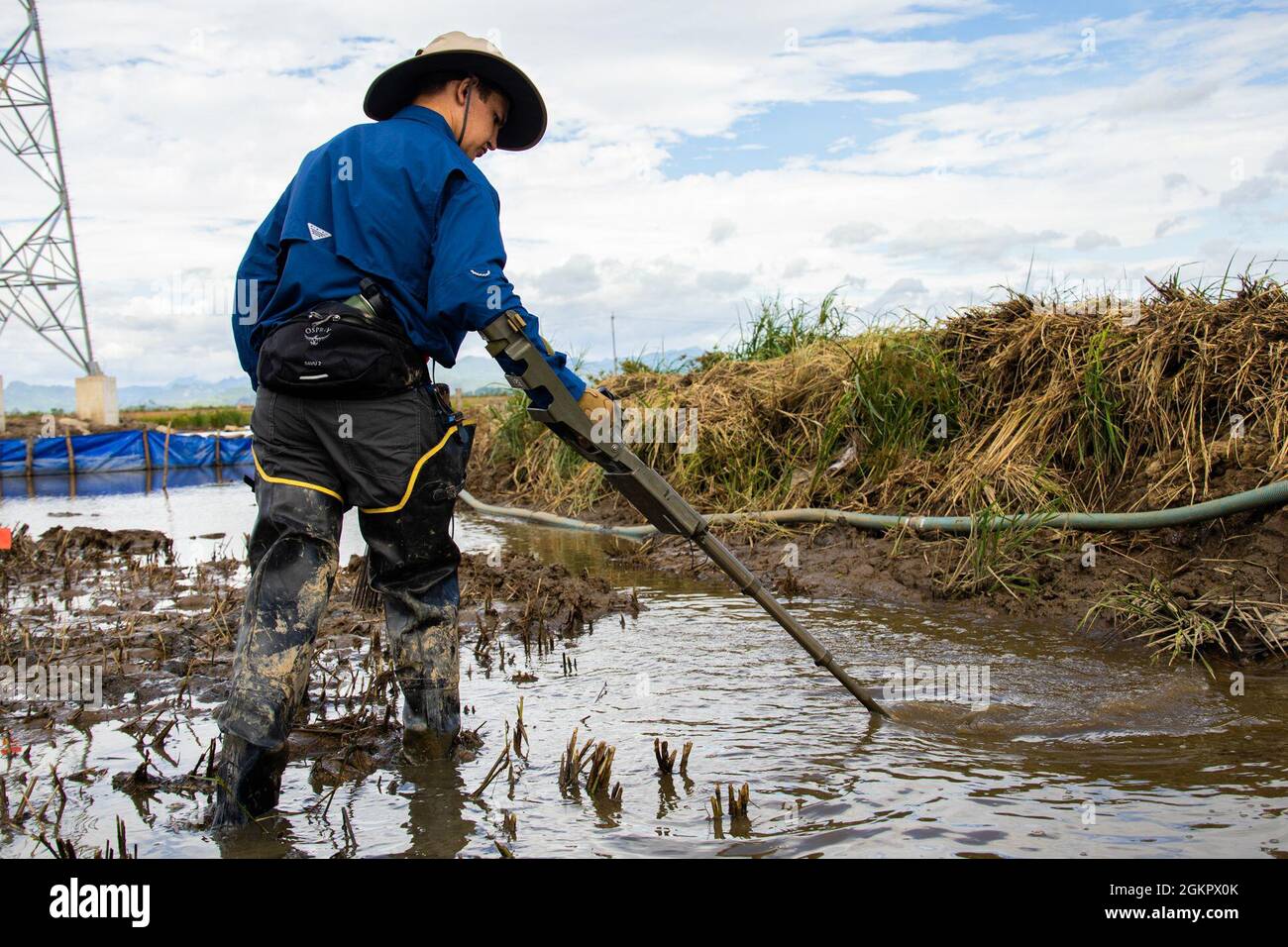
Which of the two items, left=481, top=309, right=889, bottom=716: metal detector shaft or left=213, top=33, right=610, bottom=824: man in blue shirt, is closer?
left=213, top=33, right=610, bottom=824: man in blue shirt

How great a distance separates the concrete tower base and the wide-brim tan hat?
26.5m

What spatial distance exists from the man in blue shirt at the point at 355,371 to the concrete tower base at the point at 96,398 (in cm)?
2674

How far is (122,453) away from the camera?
20031 mm

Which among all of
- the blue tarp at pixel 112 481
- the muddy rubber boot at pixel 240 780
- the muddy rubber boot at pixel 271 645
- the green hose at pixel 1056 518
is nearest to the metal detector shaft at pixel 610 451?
the muddy rubber boot at pixel 271 645

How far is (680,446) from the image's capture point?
8602 mm

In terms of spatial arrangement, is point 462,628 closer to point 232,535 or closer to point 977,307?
point 977,307

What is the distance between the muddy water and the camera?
2807 millimetres

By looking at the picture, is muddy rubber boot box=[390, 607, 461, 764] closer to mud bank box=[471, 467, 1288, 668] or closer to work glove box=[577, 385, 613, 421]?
work glove box=[577, 385, 613, 421]

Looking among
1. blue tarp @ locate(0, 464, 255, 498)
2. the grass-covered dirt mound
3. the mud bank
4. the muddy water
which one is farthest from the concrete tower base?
the muddy water

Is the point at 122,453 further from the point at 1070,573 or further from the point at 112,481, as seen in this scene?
the point at 1070,573

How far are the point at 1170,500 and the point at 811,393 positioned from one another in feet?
9.82

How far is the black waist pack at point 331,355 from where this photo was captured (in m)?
2.98

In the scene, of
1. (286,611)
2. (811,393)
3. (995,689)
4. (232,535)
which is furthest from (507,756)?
(232,535)
